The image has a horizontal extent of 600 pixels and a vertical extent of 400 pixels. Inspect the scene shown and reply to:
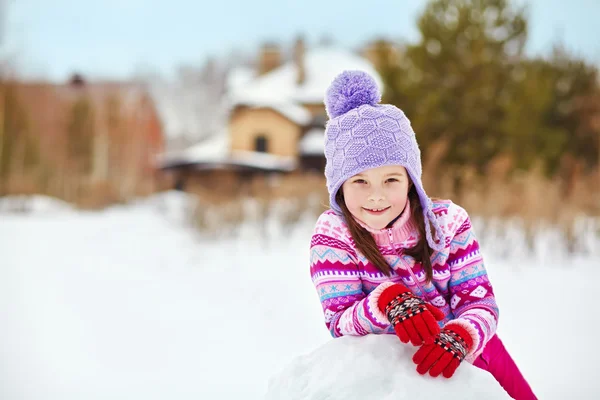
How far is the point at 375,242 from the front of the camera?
1869 millimetres

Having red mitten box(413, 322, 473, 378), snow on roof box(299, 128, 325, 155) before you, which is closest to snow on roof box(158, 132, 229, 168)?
snow on roof box(299, 128, 325, 155)

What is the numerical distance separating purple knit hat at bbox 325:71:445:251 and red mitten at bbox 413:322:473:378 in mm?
354

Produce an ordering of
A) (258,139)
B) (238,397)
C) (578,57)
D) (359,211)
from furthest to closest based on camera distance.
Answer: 1. (258,139)
2. (578,57)
3. (238,397)
4. (359,211)

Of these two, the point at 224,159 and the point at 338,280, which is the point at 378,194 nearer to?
the point at 338,280

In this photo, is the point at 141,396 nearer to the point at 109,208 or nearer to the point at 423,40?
the point at 423,40

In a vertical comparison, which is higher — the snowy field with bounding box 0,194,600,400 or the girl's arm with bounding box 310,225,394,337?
the girl's arm with bounding box 310,225,394,337

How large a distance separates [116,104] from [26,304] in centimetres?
3058

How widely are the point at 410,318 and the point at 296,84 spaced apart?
30.4m

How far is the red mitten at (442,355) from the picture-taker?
1.53 meters

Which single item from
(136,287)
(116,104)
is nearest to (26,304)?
(136,287)

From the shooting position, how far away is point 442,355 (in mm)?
1540

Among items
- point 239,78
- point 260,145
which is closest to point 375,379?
point 260,145

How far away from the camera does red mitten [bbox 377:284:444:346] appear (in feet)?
4.94

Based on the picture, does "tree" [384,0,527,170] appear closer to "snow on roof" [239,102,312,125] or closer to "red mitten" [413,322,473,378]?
"red mitten" [413,322,473,378]
